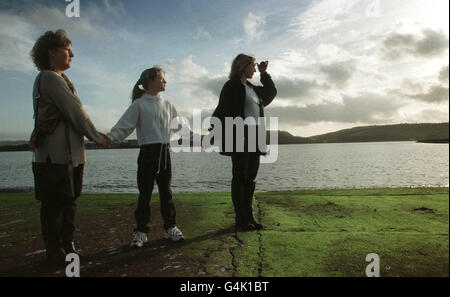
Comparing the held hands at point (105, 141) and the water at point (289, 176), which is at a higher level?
the held hands at point (105, 141)

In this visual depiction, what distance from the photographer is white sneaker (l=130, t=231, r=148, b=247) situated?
11.7 ft

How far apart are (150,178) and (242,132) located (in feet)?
4.76

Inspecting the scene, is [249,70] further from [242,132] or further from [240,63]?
[242,132]

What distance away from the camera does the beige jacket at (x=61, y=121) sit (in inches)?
123

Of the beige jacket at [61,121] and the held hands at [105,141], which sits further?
the held hands at [105,141]

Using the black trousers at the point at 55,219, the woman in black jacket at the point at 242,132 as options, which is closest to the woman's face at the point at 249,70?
the woman in black jacket at the point at 242,132

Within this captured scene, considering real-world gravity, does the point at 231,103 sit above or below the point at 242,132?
above

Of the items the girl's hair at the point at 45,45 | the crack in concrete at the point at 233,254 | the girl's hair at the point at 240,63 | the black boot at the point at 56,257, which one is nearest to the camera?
the crack in concrete at the point at 233,254

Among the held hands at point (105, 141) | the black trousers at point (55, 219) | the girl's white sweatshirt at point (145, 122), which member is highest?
the girl's white sweatshirt at point (145, 122)

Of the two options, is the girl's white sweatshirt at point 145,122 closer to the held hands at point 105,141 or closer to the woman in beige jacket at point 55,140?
the held hands at point 105,141

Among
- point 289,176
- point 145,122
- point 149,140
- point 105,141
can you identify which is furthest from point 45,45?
point 289,176

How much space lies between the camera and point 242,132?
427 cm

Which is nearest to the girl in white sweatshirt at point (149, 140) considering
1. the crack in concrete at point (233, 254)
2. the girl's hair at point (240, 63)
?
the crack in concrete at point (233, 254)

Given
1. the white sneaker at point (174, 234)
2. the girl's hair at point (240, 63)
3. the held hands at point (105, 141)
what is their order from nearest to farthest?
the held hands at point (105, 141) < the white sneaker at point (174, 234) < the girl's hair at point (240, 63)
